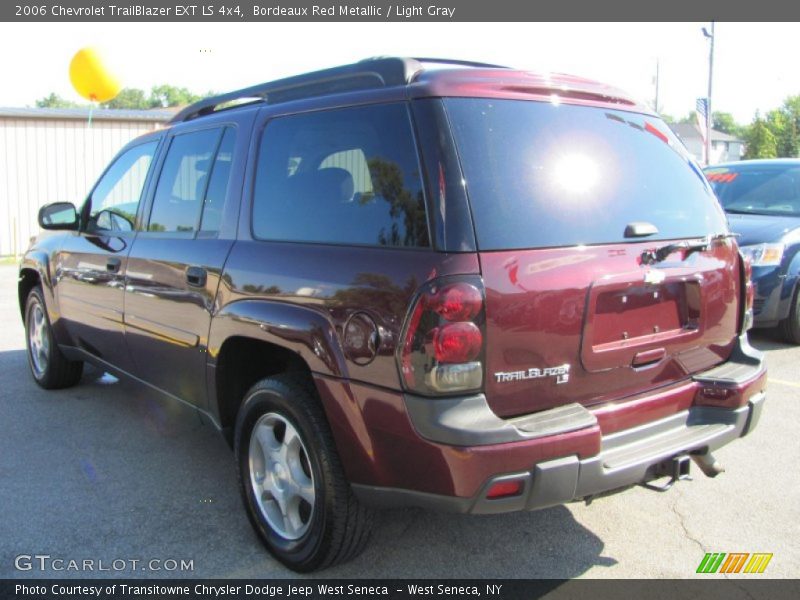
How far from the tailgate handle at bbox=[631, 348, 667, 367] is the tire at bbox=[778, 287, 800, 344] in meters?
4.64

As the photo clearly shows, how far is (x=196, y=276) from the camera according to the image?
3316 mm

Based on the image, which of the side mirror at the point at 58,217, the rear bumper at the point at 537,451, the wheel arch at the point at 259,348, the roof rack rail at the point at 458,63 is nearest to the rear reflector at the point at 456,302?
the rear bumper at the point at 537,451

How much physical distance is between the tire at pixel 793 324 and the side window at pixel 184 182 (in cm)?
565

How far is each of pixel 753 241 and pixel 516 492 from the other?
→ 5.26m

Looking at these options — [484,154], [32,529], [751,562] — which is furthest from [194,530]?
[751,562]

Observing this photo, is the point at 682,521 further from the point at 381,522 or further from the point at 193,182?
the point at 193,182

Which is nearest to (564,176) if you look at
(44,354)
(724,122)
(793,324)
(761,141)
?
(44,354)

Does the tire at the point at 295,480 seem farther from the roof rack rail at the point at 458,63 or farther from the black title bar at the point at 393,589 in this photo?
the roof rack rail at the point at 458,63

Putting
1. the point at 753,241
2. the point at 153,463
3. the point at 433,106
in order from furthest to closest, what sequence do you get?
the point at 753,241 → the point at 153,463 → the point at 433,106

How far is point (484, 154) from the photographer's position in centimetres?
246

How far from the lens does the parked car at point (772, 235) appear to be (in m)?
6.46

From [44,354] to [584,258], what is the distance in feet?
15.0

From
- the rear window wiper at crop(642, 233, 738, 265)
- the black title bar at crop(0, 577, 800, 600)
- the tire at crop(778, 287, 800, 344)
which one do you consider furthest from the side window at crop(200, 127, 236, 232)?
the tire at crop(778, 287, 800, 344)

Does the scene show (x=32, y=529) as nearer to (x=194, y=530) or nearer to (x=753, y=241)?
(x=194, y=530)
